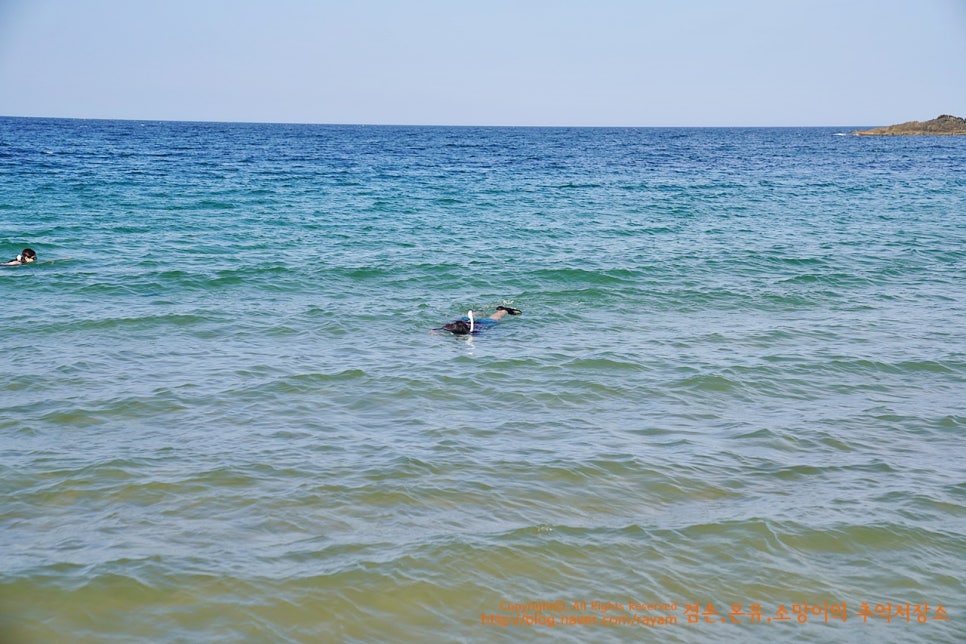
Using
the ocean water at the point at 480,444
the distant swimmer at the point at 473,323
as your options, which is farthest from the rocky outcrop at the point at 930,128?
the distant swimmer at the point at 473,323

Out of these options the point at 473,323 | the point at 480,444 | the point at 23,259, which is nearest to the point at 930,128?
the point at 473,323

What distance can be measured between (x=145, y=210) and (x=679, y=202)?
833 inches

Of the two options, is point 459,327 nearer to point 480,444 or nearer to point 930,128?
point 480,444

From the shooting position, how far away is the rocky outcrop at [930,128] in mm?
125856

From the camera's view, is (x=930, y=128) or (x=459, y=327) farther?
(x=930, y=128)

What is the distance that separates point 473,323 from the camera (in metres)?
13.1

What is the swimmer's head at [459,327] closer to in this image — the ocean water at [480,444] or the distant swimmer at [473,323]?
the distant swimmer at [473,323]

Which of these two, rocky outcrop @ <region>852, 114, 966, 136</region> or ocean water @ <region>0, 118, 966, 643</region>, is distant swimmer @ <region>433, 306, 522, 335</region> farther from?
rocky outcrop @ <region>852, 114, 966, 136</region>

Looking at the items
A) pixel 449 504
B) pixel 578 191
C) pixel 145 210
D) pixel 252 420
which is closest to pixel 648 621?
pixel 449 504

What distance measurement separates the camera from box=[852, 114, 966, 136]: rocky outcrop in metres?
126

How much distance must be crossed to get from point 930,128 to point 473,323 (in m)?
141

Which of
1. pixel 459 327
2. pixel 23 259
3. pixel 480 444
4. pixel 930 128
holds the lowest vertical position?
pixel 480 444

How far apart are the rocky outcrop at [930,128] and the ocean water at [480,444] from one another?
12586 centimetres

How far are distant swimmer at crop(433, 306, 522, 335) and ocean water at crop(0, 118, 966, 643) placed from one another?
26 cm
